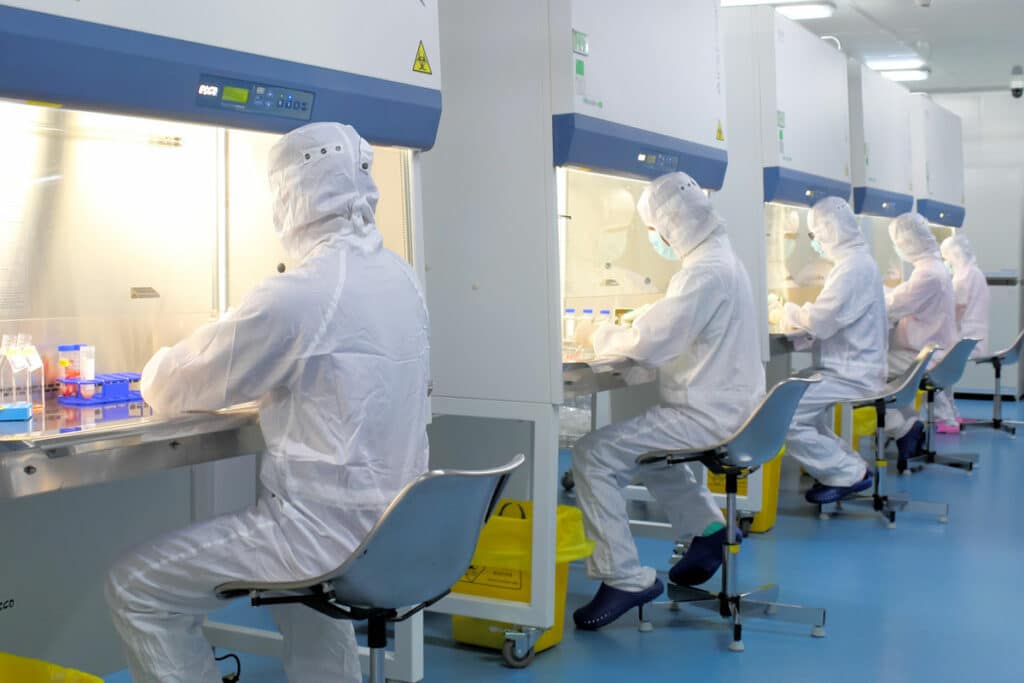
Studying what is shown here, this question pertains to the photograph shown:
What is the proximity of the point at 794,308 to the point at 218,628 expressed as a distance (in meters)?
3.07

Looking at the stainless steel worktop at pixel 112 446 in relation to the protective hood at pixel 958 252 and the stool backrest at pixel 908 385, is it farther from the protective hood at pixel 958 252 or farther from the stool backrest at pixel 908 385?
the protective hood at pixel 958 252

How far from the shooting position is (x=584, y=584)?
418 cm

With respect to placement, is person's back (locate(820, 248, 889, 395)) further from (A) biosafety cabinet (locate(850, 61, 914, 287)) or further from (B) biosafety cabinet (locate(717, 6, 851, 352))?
(A) biosafety cabinet (locate(850, 61, 914, 287))

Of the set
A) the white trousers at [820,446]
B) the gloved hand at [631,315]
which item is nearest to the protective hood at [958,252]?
the white trousers at [820,446]

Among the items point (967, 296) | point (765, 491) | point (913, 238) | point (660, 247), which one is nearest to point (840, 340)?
point (765, 491)

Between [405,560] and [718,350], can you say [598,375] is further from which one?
[405,560]

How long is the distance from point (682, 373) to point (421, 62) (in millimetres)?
1419

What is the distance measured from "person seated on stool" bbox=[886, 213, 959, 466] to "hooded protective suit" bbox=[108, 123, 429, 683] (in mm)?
4763

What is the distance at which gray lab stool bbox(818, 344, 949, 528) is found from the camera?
16.3 feet

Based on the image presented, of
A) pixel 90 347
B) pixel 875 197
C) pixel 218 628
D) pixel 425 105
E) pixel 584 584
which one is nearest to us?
pixel 90 347

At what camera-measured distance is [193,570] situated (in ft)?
6.95

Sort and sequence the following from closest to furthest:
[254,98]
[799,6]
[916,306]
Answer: [254,98] → [799,6] → [916,306]

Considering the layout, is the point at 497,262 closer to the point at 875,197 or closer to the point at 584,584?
the point at 584,584

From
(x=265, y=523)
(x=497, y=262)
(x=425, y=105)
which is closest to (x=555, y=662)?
(x=497, y=262)
